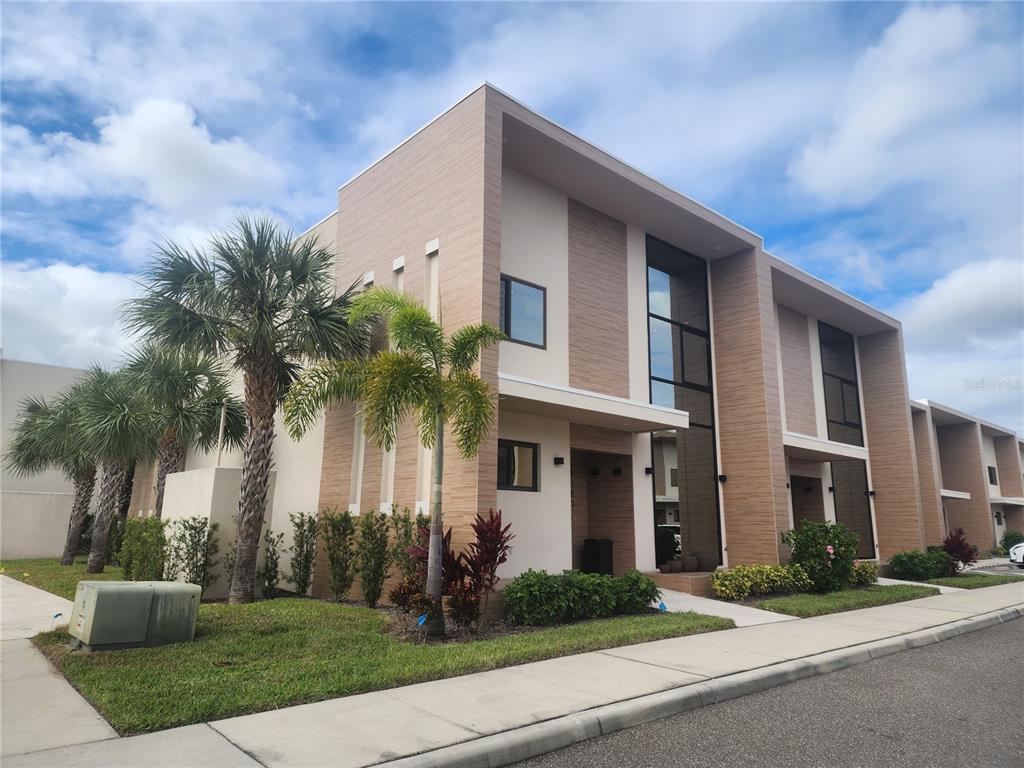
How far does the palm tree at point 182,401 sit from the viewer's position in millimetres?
15656

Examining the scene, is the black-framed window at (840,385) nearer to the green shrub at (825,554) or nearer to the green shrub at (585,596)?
the green shrub at (825,554)

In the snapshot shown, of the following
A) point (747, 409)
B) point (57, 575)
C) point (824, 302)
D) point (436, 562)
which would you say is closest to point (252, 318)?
point (436, 562)

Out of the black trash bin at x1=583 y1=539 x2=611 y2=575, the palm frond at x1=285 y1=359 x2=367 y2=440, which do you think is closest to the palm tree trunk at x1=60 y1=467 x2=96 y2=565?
the palm frond at x1=285 y1=359 x2=367 y2=440

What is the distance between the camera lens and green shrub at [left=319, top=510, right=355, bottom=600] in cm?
1264

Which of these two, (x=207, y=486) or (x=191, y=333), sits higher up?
(x=191, y=333)

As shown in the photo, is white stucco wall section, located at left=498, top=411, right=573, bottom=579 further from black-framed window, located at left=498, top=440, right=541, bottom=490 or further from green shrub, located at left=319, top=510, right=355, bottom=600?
green shrub, located at left=319, top=510, right=355, bottom=600

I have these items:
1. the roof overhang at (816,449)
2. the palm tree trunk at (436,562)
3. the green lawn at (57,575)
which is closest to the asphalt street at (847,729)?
the palm tree trunk at (436,562)

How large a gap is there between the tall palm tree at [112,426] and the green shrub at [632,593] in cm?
1199

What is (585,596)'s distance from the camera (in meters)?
10.7

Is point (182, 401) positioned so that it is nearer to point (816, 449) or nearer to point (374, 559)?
point (374, 559)

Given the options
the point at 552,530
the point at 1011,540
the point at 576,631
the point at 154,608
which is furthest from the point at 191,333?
the point at 1011,540

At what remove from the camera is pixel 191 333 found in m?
12.4

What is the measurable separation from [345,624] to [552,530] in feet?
17.0

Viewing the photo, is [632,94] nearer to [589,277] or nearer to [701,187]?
[589,277]
